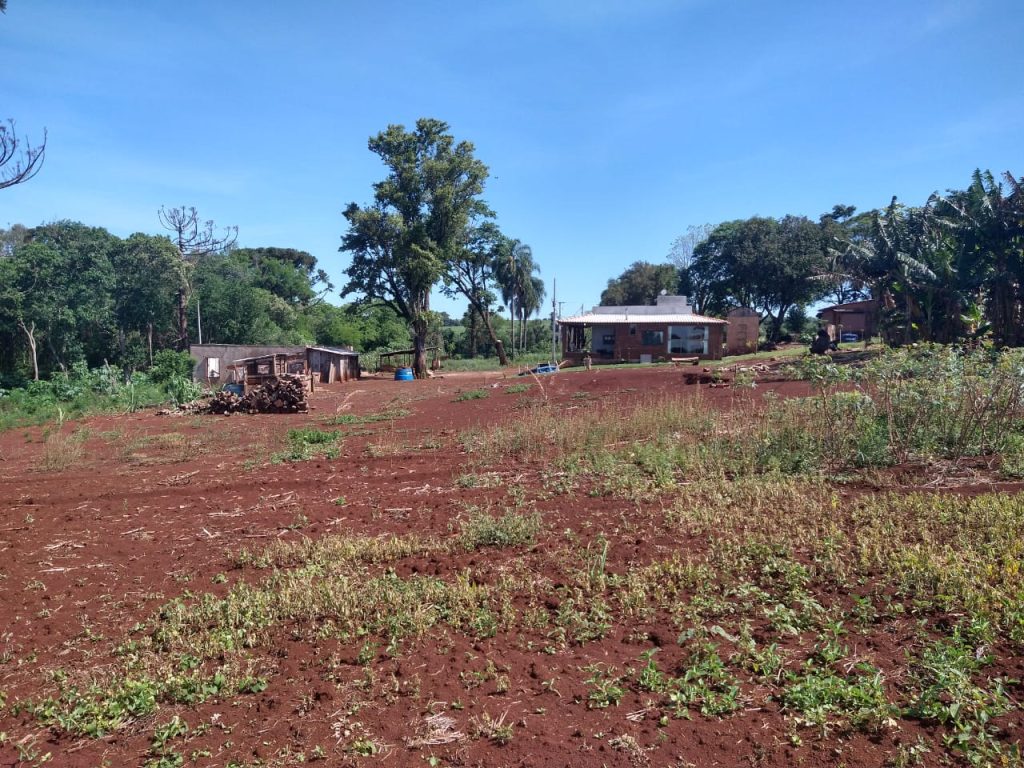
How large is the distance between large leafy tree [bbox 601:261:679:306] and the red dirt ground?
4761cm

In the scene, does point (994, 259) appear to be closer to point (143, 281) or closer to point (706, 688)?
point (706, 688)

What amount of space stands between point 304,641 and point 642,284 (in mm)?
54980

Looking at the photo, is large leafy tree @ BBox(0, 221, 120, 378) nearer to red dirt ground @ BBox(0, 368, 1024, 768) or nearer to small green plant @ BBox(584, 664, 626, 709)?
red dirt ground @ BBox(0, 368, 1024, 768)

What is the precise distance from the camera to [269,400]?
63.4 feet

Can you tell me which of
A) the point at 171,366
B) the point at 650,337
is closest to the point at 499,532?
the point at 171,366

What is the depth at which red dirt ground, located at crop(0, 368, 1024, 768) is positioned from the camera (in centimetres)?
299

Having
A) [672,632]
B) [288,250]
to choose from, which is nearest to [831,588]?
[672,632]

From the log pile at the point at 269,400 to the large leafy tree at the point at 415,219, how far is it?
15.9 metres

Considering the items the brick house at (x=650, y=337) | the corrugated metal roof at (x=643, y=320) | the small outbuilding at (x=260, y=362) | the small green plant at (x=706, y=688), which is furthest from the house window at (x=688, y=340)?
the small green plant at (x=706, y=688)

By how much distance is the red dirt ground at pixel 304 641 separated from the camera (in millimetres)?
2994

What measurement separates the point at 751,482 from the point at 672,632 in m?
3.10

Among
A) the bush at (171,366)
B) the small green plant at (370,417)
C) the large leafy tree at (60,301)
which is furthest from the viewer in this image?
the large leafy tree at (60,301)

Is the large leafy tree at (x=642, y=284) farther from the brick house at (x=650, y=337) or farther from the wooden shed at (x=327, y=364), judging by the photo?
the wooden shed at (x=327, y=364)

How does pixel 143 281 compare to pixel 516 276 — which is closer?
pixel 143 281
